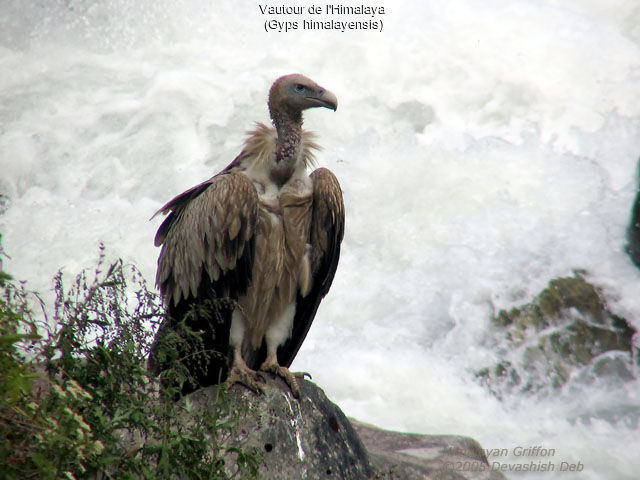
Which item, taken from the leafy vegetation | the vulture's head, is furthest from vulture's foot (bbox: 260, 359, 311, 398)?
the vulture's head

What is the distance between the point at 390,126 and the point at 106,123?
4.36m

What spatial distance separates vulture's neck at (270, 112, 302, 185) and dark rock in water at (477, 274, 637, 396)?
17.5 ft

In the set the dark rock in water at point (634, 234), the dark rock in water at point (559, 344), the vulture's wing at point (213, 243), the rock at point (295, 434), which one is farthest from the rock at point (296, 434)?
the dark rock in water at point (634, 234)

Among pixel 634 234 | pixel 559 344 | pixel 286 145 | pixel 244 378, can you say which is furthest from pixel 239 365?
pixel 634 234

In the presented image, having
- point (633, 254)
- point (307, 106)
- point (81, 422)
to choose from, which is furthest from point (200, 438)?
point (633, 254)

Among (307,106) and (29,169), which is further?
(29,169)

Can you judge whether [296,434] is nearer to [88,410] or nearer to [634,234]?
[88,410]

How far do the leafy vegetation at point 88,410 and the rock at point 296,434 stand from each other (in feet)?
2.08

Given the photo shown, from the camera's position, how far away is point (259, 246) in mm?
5254

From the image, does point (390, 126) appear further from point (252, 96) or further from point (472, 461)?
point (472, 461)

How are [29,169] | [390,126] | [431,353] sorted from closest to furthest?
[431,353] → [29,169] → [390,126]

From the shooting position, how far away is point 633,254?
36.4 feet

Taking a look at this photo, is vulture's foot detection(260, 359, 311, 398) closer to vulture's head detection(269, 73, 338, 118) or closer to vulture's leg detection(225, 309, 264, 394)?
vulture's leg detection(225, 309, 264, 394)

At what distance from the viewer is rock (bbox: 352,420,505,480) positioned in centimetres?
589
